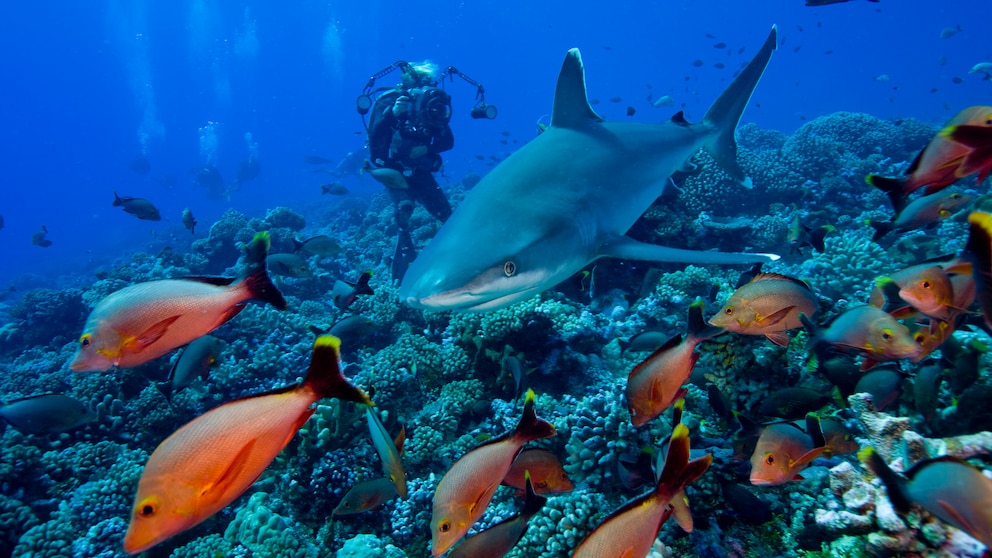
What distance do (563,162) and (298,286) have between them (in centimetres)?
826

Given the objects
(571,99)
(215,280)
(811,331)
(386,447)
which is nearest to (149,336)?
(215,280)

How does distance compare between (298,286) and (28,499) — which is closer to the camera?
→ (28,499)

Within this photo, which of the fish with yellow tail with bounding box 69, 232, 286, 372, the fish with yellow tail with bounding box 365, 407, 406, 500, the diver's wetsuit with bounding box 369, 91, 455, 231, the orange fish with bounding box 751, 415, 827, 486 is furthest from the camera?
the diver's wetsuit with bounding box 369, 91, 455, 231

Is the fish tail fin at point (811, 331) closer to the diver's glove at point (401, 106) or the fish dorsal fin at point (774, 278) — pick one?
the fish dorsal fin at point (774, 278)

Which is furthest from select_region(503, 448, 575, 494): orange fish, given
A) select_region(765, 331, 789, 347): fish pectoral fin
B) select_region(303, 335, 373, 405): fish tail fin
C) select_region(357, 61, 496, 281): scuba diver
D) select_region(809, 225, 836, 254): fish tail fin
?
select_region(357, 61, 496, 281): scuba diver

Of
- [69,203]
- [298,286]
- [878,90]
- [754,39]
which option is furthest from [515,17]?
[298,286]

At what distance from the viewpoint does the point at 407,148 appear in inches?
414

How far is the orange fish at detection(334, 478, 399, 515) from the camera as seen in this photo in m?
3.20

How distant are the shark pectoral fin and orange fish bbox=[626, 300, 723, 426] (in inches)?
46.9

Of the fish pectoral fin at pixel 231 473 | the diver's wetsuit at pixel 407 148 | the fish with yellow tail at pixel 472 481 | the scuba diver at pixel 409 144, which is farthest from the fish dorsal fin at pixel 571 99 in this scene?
the diver's wetsuit at pixel 407 148

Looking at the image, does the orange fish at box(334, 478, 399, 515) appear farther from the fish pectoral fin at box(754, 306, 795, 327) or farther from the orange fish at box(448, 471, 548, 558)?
the fish pectoral fin at box(754, 306, 795, 327)

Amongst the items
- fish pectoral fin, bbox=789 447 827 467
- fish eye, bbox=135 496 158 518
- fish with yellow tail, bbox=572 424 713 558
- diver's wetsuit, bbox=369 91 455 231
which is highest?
diver's wetsuit, bbox=369 91 455 231

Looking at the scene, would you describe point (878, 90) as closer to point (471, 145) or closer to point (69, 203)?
point (471, 145)

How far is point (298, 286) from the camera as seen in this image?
33.1 feet
